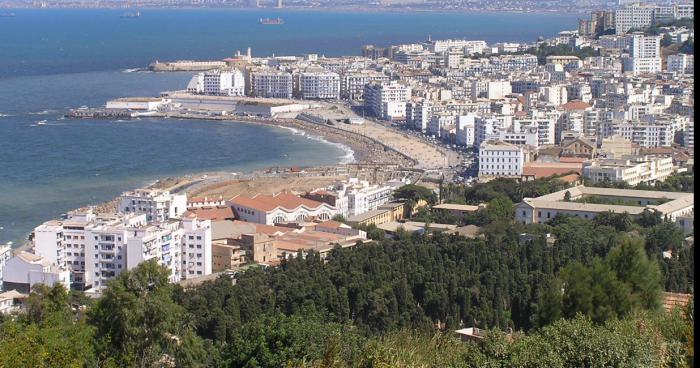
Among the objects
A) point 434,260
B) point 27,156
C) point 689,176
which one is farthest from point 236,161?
point 434,260

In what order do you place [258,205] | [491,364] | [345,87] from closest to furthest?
[491,364] < [258,205] < [345,87]

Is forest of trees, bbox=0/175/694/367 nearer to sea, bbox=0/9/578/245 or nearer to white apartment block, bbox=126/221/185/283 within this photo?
white apartment block, bbox=126/221/185/283

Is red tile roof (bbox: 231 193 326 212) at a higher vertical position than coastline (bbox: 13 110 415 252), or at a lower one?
lower

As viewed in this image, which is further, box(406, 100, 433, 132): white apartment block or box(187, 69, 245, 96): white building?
box(187, 69, 245, 96): white building

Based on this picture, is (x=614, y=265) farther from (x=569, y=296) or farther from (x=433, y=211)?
(x=433, y=211)

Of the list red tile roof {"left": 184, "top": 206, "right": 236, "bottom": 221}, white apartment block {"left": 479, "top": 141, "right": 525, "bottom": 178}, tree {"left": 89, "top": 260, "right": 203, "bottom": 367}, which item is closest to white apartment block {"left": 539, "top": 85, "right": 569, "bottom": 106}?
white apartment block {"left": 479, "top": 141, "right": 525, "bottom": 178}

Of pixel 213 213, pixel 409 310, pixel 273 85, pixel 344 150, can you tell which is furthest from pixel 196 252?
pixel 273 85

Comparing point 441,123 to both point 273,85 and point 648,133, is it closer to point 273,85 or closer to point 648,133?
point 648,133

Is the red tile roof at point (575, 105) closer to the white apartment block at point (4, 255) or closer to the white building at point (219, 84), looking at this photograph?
the white building at point (219, 84)
